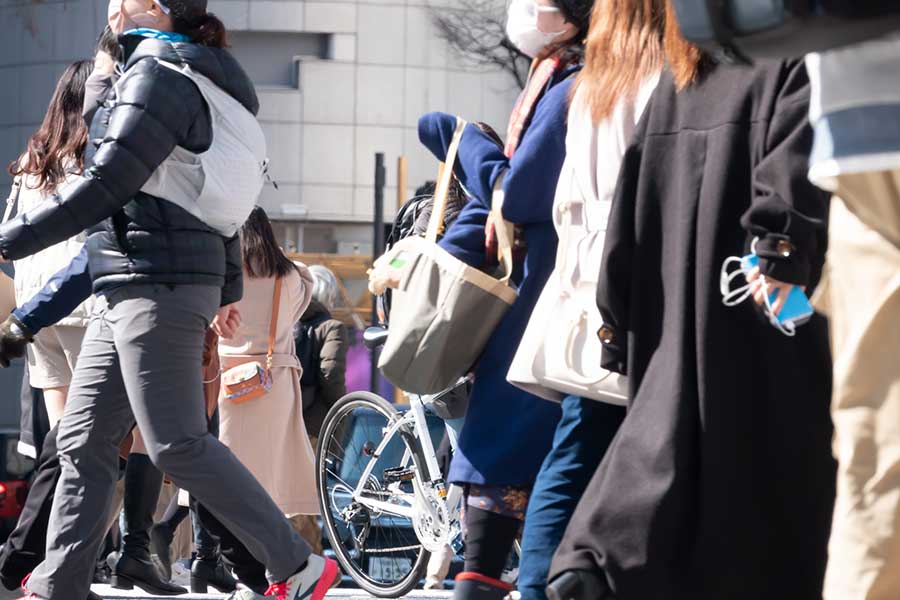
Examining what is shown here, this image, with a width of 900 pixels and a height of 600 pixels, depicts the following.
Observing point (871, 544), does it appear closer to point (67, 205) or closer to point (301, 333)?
point (67, 205)

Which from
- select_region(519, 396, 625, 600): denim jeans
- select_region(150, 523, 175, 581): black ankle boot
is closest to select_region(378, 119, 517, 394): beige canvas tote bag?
select_region(519, 396, 625, 600): denim jeans

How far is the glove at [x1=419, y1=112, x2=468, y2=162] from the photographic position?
14.9 feet

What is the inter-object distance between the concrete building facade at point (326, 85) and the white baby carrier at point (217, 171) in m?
24.4

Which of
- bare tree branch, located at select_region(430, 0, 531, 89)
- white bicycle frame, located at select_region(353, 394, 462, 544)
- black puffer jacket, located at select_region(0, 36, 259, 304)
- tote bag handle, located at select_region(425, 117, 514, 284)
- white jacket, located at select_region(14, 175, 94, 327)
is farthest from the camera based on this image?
bare tree branch, located at select_region(430, 0, 531, 89)

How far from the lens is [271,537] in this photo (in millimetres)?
4949

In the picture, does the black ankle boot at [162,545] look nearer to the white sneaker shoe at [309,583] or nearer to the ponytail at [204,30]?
the white sneaker shoe at [309,583]

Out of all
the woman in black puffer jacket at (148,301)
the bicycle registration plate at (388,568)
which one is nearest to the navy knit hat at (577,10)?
the woman in black puffer jacket at (148,301)

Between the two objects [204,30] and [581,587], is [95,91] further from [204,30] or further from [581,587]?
[581,587]

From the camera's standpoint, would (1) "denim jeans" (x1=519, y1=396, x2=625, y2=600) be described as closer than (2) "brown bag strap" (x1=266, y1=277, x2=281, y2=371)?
Yes

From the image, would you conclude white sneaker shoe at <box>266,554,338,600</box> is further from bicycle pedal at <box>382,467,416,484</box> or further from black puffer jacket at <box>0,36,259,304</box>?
bicycle pedal at <box>382,467,416,484</box>

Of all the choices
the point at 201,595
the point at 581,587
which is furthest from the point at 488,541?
the point at 201,595

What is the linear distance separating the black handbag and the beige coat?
5553mm

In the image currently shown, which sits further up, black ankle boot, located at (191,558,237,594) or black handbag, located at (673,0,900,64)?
black handbag, located at (673,0,900,64)

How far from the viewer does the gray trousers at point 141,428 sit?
4.75 m
